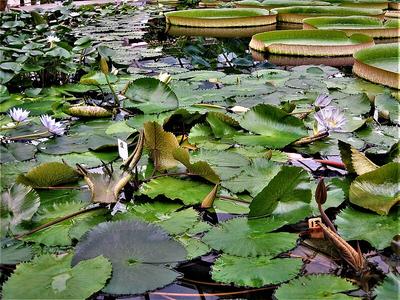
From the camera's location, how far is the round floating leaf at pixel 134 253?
2.72 feet

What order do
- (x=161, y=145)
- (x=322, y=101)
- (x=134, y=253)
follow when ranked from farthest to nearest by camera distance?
(x=322, y=101) → (x=161, y=145) → (x=134, y=253)

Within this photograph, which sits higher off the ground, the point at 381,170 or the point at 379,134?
the point at 381,170

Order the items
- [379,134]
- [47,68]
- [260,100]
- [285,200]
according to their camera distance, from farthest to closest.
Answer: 1. [47,68]
2. [260,100]
3. [379,134]
4. [285,200]

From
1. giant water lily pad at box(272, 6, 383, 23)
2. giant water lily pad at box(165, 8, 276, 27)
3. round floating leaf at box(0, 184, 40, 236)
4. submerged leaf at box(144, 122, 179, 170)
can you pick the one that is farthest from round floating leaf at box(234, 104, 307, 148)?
giant water lily pad at box(272, 6, 383, 23)

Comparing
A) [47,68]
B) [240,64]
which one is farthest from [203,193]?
[240,64]

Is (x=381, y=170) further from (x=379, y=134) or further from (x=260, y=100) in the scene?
(x=260, y=100)

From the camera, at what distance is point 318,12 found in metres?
5.10

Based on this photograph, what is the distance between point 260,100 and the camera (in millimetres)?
1978

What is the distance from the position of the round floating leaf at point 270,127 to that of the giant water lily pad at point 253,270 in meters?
0.63

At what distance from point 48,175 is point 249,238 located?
521 millimetres

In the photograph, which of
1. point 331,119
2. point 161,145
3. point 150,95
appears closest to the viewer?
point 161,145

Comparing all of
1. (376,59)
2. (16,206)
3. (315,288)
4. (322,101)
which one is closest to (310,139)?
(322,101)

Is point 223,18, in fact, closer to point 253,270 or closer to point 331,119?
point 331,119

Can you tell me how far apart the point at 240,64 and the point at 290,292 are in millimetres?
2151
